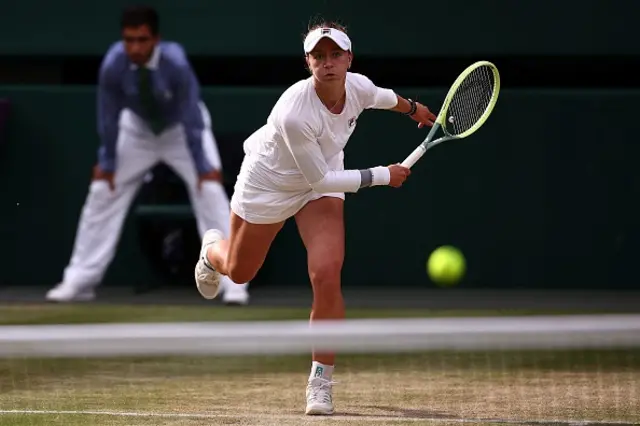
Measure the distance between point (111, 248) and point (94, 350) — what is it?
21.8ft

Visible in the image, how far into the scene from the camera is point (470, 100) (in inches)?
211

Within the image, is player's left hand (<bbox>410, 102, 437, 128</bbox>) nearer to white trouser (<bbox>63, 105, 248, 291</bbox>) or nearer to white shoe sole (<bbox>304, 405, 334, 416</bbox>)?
white shoe sole (<bbox>304, 405, 334, 416</bbox>)

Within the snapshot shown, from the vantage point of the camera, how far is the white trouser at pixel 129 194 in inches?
333

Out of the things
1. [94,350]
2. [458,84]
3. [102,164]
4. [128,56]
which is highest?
[128,56]

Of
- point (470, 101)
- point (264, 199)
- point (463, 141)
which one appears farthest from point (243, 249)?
point (463, 141)

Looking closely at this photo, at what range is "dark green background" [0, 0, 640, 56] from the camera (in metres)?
9.20

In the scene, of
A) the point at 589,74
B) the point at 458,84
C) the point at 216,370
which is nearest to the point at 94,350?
the point at 458,84

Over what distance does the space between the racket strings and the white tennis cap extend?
2.81 feet

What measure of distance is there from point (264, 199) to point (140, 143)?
3.90 meters

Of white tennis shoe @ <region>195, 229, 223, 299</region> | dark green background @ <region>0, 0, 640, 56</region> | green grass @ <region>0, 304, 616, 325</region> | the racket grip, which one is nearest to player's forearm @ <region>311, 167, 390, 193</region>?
the racket grip

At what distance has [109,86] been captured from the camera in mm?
8281

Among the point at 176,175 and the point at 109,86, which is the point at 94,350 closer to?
the point at 109,86

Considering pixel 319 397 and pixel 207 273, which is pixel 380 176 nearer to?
pixel 319 397

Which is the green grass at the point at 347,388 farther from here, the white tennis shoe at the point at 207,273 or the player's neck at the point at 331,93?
the player's neck at the point at 331,93
